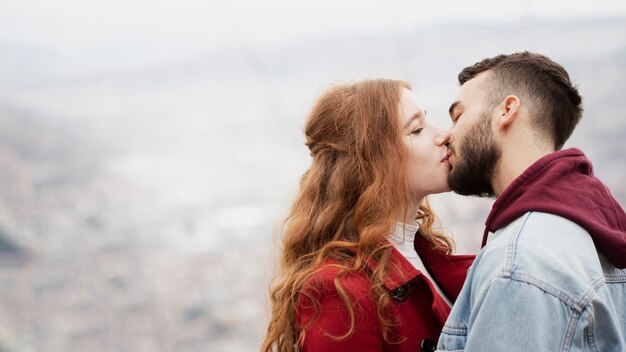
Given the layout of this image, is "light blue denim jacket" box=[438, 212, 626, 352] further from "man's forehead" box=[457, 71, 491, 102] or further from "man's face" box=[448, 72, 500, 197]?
"man's forehead" box=[457, 71, 491, 102]

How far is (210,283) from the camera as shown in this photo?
20.2 metres

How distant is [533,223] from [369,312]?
0.40 meters

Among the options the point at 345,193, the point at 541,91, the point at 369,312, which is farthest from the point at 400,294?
the point at 541,91

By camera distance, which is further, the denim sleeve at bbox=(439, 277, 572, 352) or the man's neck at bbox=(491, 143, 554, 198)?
the man's neck at bbox=(491, 143, 554, 198)

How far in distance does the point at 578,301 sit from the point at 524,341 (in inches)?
4.2

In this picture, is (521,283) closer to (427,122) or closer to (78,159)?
(427,122)

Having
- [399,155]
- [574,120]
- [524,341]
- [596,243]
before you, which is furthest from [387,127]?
[524,341]

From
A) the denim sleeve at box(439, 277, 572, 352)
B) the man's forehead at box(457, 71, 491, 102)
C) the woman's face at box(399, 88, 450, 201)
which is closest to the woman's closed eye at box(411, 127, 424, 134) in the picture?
the woman's face at box(399, 88, 450, 201)

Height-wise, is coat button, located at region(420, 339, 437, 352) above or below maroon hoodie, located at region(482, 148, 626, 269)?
below

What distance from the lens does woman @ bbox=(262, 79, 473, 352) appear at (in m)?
1.42

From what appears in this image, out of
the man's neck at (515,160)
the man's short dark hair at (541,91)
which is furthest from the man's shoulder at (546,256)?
the man's short dark hair at (541,91)

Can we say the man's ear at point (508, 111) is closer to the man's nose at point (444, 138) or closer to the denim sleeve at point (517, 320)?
the man's nose at point (444, 138)

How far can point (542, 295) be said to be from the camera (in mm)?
1066

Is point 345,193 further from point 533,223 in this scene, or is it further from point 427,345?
point 533,223
